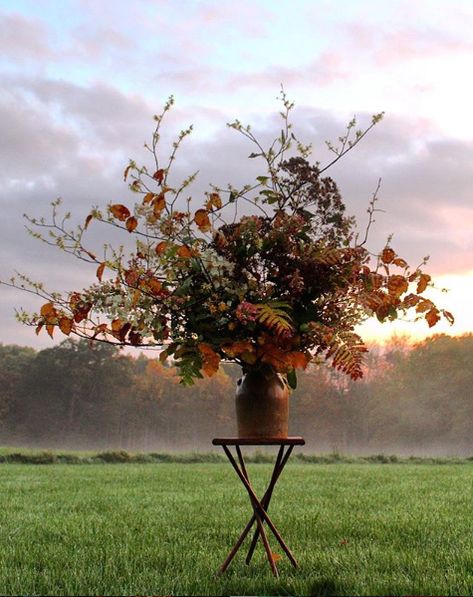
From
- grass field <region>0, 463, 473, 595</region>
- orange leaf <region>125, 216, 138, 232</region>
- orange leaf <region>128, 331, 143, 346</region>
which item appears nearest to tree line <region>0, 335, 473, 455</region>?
grass field <region>0, 463, 473, 595</region>

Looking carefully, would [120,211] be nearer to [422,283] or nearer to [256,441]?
[256,441]

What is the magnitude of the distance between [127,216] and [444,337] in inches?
1261

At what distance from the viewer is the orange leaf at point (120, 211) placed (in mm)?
4094

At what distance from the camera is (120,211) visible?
13.5 ft

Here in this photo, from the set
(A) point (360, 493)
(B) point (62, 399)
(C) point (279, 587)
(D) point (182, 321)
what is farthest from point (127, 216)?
(B) point (62, 399)

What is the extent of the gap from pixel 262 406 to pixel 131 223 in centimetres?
136

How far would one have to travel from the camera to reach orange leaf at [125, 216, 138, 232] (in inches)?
163

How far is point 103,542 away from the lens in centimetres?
605

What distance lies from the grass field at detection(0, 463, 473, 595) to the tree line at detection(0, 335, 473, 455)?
20.7 metres

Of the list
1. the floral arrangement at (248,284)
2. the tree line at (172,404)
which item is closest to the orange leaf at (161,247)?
A: the floral arrangement at (248,284)

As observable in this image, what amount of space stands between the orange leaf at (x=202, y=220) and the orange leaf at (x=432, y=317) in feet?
4.61

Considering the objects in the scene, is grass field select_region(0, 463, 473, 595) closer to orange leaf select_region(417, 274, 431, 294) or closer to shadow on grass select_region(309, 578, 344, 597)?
shadow on grass select_region(309, 578, 344, 597)

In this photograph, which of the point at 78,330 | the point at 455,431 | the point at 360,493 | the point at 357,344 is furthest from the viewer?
the point at 455,431

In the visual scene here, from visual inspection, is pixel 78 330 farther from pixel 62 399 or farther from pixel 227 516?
pixel 62 399
